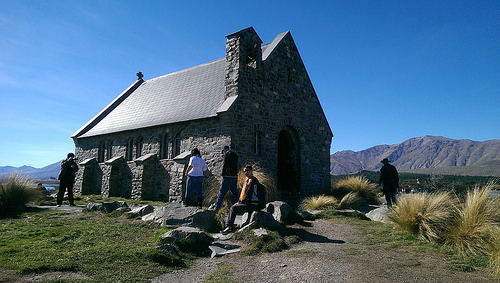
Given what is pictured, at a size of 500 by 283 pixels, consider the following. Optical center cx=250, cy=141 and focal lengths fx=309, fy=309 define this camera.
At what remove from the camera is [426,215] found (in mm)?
7543

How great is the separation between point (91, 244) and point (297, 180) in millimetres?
12008

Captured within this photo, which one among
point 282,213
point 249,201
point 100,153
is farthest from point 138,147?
point 282,213

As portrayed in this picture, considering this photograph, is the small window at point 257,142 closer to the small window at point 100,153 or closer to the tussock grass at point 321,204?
the tussock grass at point 321,204

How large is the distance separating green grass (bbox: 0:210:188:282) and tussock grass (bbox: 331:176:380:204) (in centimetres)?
1087

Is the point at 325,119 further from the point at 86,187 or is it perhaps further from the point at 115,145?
the point at 86,187

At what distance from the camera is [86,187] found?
21.1 m

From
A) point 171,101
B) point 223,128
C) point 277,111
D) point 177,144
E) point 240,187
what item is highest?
point 171,101

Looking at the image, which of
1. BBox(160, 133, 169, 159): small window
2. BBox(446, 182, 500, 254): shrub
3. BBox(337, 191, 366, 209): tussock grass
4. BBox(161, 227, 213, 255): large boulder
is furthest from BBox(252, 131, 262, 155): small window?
BBox(446, 182, 500, 254): shrub

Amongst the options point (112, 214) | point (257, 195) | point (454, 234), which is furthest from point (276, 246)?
point (112, 214)

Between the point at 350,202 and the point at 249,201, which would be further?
the point at 350,202

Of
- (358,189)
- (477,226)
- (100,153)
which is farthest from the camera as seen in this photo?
(100,153)

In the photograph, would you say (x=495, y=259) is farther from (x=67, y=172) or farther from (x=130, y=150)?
(x=130, y=150)

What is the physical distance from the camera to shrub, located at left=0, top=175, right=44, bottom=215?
1136cm

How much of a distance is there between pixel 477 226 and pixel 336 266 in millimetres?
3372
